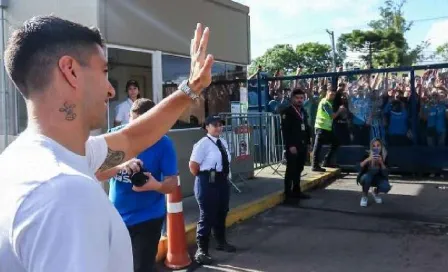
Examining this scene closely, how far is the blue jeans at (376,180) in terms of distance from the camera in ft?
27.4

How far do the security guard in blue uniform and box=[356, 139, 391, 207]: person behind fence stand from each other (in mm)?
3571

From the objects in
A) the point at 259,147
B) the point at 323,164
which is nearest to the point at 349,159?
the point at 323,164

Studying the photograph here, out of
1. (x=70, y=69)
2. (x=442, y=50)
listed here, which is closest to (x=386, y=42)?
(x=442, y=50)

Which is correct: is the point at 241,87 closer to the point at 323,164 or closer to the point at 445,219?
the point at 323,164

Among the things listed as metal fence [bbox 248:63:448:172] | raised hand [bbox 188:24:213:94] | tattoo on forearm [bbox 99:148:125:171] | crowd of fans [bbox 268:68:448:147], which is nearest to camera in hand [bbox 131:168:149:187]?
tattoo on forearm [bbox 99:148:125:171]

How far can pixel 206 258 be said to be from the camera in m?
5.45

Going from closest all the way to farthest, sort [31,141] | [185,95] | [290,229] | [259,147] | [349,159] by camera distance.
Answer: [31,141], [185,95], [290,229], [259,147], [349,159]

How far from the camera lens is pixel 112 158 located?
6.91ft

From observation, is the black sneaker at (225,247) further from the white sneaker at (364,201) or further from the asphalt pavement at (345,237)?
the white sneaker at (364,201)

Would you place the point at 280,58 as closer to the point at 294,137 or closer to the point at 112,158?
the point at 294,137

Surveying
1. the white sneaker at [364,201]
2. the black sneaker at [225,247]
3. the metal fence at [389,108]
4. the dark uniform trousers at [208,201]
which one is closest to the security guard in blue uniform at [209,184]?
the dark uniform trousers at [208,201]

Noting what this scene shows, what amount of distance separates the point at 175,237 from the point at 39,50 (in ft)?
14.6

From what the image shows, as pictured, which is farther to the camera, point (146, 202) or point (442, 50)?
point (442, 50)

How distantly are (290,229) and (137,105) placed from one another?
382cm
